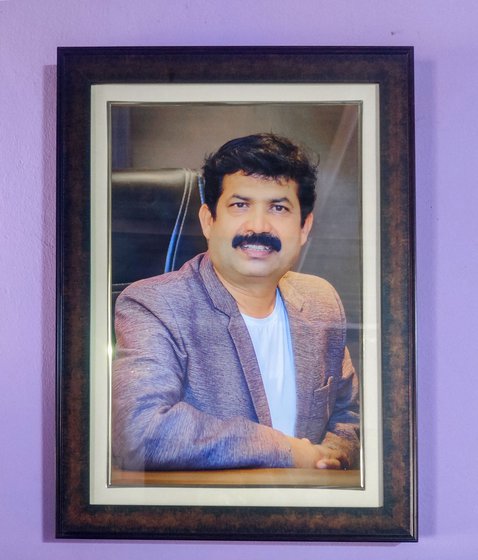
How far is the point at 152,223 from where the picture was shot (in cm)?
105

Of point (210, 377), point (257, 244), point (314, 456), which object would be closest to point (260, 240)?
point (257, 244)

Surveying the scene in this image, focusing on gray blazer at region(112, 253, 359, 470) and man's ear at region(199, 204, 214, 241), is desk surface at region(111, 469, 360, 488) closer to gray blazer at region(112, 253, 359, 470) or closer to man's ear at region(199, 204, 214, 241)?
gray blazer at region(112, 253, 359, 470)

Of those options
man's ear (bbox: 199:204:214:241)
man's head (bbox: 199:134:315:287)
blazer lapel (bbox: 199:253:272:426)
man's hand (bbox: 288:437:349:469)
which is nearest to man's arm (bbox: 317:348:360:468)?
man's hand (bbox: 288:437:349:469)

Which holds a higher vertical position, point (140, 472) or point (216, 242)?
point (216, 242)

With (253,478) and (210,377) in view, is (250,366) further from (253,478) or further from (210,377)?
(253,478)

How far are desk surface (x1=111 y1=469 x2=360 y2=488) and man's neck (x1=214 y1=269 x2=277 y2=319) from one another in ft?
0.82

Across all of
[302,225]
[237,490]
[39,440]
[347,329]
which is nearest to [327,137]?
[302,225]

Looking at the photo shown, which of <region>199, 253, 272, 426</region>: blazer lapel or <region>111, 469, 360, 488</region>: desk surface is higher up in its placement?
<region>199, 253, 272, 426</region>: blazer lapel

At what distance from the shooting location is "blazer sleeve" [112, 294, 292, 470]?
1.01 metres

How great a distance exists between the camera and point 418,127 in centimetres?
107

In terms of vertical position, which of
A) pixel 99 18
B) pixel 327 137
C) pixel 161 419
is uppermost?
pixel 99 18

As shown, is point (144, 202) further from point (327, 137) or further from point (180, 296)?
point (327, 137)

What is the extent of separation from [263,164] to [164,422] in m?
0.44

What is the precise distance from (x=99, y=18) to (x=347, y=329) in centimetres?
66
